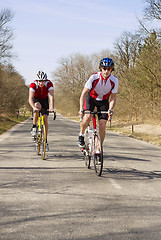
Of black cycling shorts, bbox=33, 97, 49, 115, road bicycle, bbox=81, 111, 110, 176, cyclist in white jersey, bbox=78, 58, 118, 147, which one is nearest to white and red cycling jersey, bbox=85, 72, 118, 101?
cyclist in white jersey, bbox=78, 58, 118, 147

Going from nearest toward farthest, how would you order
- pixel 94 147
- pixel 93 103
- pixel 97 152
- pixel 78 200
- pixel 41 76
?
pixel 78 200 < pixel 97 152 < pixel 94 147 < pixel 93 103 < pixel 41 76

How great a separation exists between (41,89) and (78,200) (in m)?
4.30

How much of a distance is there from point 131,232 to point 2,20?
39.3 m

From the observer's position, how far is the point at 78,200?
4.73m

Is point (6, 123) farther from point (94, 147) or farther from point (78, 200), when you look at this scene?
point (78, 200)

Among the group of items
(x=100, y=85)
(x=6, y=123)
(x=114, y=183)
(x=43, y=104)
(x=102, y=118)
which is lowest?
(x=6, y=123)

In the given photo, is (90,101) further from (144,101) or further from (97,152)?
(144,101)

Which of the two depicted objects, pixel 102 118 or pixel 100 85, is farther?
pixel 102 118

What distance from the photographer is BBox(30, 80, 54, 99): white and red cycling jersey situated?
8.35m

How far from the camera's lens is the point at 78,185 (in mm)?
5648

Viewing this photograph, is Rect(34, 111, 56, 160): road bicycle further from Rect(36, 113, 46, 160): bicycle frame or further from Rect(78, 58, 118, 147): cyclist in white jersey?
Rect(78, 58, 118, 147): cyclist in white jersey

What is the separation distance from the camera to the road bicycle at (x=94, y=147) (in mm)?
6279

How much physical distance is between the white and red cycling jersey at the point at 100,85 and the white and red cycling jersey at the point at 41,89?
1.97 m

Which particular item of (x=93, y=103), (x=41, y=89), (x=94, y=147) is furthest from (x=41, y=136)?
(x=94, y=147)
